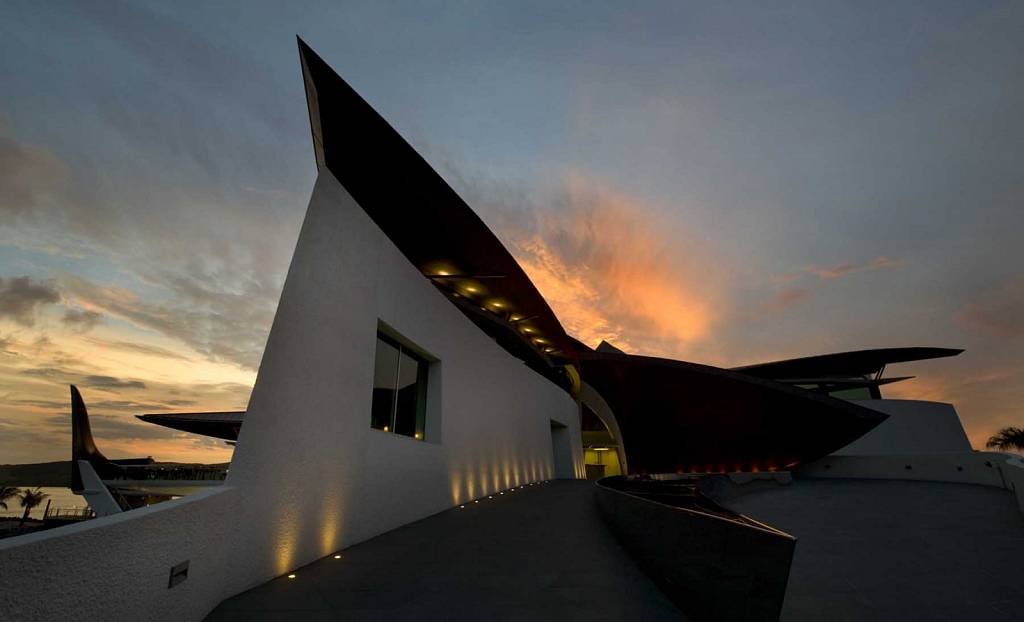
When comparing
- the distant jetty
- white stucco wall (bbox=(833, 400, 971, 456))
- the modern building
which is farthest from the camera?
white stucco wall (bbox=(833, 400, 971, 456))

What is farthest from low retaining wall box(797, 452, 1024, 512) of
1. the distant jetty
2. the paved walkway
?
the distant jetty

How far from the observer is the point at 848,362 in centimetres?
3186

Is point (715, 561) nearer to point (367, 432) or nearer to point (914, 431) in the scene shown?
point (367, 432)

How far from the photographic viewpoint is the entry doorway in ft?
70.7

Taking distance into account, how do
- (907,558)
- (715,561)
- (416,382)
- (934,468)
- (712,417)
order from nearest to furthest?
(715,561) → (907,558) → (416,382) → (934,468) → (712,417)

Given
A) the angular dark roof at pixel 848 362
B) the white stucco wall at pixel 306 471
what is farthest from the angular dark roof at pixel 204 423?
the angular dark roof at pixel 848 362

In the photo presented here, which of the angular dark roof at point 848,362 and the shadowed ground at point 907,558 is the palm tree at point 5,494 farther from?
the angular dark roof at point 848,362

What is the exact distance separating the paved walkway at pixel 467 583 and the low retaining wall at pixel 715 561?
0.91ft

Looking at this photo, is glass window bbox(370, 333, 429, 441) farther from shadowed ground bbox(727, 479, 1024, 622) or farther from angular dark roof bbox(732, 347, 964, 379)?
angular dark roof bbox(732, 347, 964, 379)

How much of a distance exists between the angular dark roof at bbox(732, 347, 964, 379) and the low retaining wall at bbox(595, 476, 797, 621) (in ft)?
113

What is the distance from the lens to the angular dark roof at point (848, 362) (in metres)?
30.0

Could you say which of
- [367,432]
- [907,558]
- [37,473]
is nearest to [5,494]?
[37,473]

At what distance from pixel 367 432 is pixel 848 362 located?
3751cm

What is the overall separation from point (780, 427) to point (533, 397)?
15.2 meters
